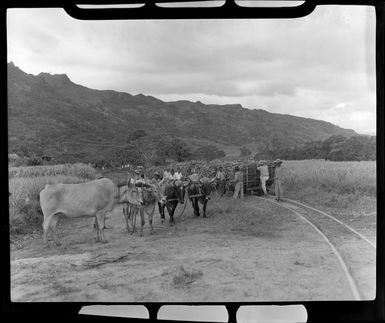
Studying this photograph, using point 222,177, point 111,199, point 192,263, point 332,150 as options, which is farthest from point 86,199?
point 332,150

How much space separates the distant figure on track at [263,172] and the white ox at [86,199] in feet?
2.87

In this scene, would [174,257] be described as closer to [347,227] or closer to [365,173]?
[347,227]

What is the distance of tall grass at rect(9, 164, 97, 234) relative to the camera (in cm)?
266

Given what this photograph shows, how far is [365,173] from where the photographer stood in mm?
2686

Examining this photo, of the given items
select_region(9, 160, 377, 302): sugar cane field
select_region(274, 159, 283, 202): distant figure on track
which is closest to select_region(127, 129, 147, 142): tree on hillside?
select_region(9, 160, 377, 302): sugar cane field

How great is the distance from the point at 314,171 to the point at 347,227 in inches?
17.0

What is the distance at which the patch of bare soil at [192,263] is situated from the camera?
2590mm

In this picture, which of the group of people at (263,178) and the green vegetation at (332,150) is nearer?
the green vegetation at (332,150)

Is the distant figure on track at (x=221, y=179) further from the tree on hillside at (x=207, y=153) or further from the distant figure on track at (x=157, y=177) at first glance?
the distant figure on track at (x=157, y=177)

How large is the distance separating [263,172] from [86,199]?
1263 millimetres

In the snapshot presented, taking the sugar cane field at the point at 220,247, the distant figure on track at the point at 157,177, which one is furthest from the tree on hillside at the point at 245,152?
the distant figure on track at the point at 157,177

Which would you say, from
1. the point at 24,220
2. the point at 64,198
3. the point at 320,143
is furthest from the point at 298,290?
the point at 24,220

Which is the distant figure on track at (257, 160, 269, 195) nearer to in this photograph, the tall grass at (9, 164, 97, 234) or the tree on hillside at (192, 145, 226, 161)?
the tree on hillside at (192, 145, 226, 161)

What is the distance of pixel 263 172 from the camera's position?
288cm
